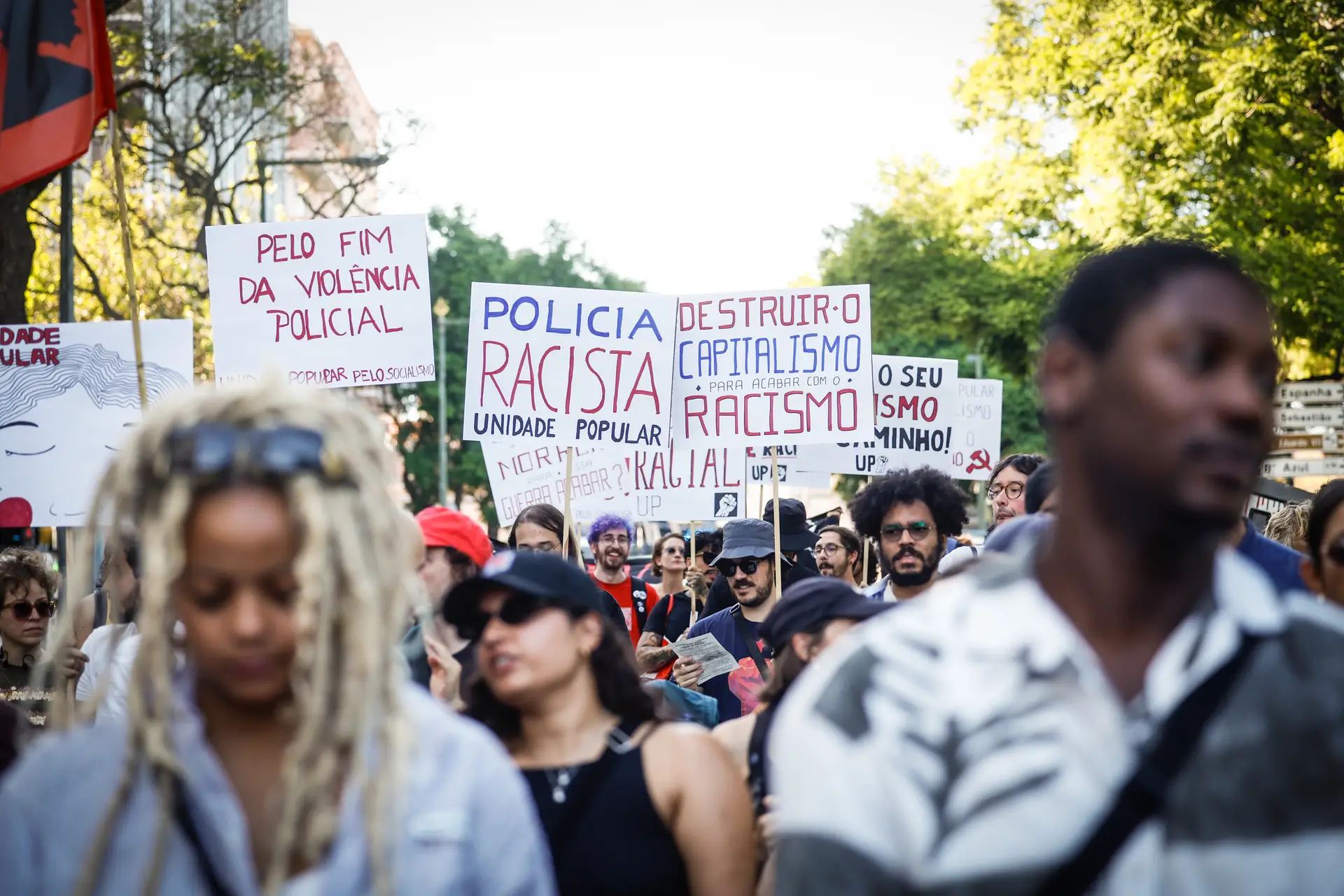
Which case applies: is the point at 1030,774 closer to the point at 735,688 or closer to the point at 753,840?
the point at 753,840

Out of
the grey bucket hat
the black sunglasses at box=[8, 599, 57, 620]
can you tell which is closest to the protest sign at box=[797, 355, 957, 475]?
the grey bucket hat

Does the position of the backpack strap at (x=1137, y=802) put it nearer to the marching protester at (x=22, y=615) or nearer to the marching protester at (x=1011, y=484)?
the marching protester at (x=22, y=615)

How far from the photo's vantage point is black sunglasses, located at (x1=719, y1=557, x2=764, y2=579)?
22.6ft

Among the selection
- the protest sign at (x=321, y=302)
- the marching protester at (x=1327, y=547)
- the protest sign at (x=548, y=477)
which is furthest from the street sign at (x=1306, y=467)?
the marching protester at (x=1327, y=547)

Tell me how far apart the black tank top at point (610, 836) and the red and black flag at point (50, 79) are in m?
5.42

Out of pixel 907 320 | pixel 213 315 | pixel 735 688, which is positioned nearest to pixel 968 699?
pixel 735 688

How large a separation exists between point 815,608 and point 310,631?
7.36 ft

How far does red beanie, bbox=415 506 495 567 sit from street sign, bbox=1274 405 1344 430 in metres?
14.4

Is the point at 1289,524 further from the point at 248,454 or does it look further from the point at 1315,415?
the point at 1315,415

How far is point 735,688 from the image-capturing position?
237 inches

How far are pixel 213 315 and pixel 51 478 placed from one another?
1185 millimetres

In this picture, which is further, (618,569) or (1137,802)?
(618,569)

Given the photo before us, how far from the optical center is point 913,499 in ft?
20.4

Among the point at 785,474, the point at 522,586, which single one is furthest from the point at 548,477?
the point at 522,586
